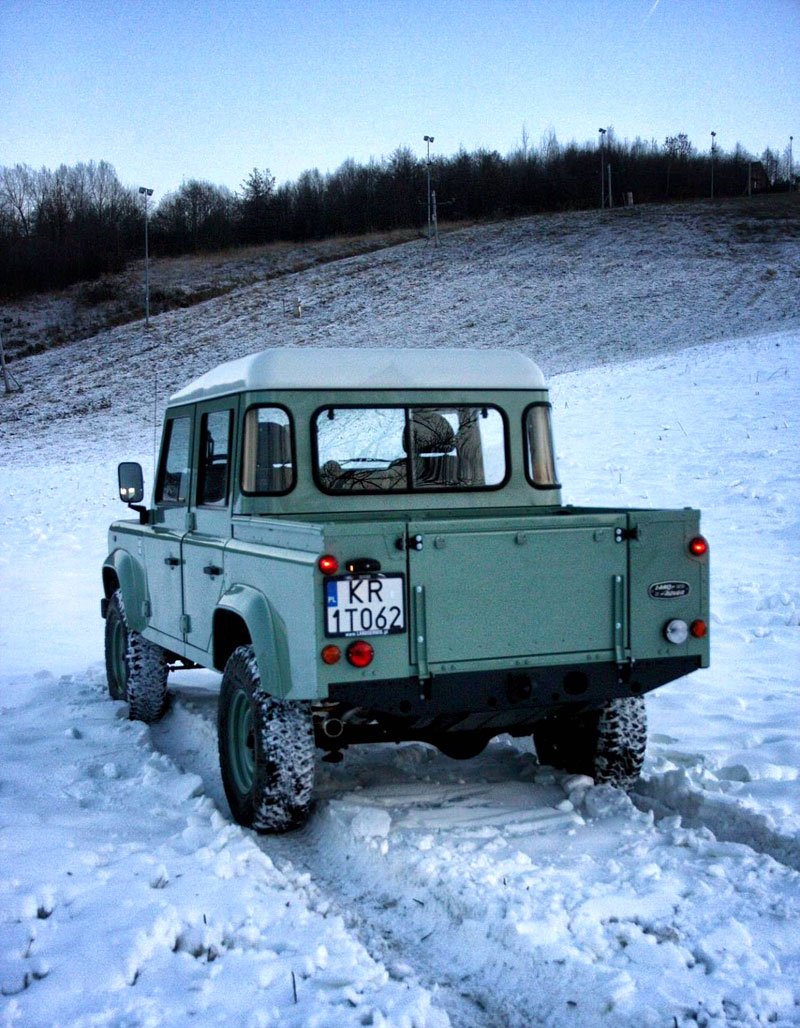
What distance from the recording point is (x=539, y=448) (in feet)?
20.1

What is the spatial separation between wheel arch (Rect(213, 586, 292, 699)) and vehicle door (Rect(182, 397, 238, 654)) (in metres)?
0.31

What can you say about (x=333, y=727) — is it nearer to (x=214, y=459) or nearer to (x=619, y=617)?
(x=619, y=617)

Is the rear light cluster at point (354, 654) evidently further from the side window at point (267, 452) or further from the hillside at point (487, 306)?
the hillside at point (487, 306)

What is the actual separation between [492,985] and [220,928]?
38.5 inches

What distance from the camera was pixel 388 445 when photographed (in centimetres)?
582

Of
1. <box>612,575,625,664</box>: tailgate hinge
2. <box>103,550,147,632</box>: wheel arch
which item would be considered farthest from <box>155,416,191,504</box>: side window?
<box>612,575,625,664</box>: tailgate hinge

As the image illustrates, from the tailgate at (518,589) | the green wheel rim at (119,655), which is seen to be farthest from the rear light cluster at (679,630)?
the green wheel rim at (119,655)

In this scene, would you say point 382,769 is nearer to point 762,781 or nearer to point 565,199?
point 762,781

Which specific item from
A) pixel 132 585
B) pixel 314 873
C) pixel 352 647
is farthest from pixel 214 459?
pixel 314 873

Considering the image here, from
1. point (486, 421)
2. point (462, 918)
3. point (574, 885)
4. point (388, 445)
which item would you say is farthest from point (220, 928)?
point (486, 421)

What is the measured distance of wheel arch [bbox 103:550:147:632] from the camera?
699cm

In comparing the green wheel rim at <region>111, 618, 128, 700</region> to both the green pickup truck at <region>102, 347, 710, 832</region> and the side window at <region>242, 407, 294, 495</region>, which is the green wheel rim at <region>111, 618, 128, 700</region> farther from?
the side window at <region>242, 407, 294, 495</region>

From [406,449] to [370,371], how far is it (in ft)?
1.53

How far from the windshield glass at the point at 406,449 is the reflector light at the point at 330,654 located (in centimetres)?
143
